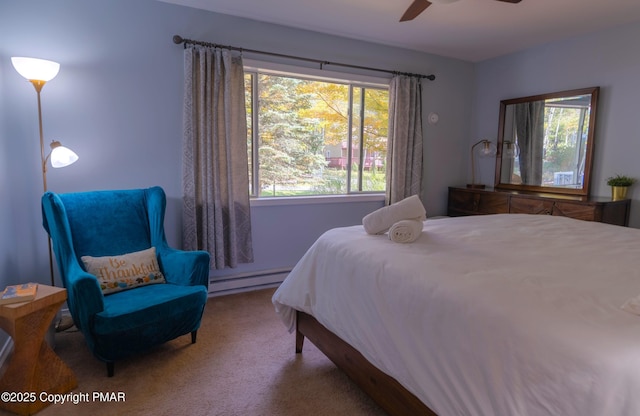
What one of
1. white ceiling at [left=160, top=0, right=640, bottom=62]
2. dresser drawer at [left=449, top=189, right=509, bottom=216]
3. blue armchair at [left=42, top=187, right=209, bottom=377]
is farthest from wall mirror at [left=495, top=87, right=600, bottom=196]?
blue armchair at [left=42, top=187, right=209, bottom=377]

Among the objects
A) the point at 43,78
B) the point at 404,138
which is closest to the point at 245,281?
the point at 43,78

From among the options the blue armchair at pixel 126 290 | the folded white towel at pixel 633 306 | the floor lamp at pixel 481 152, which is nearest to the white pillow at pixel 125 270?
the blue armchair at pixel 126 290

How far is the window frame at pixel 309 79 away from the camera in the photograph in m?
3.34

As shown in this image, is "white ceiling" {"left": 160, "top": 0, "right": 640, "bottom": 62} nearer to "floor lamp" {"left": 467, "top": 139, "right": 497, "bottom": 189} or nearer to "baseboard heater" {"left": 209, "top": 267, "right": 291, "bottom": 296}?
"floor lamp" {"left": 467, "top": 139, "right": 497, "bottom": 189}

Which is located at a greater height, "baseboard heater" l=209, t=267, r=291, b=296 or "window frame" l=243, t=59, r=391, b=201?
"window frame" l=243, t=59, r=391, b=201

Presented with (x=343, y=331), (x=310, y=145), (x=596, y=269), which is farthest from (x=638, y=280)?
(x=310, y=145)

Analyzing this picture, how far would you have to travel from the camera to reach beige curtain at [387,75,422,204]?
3914 mm

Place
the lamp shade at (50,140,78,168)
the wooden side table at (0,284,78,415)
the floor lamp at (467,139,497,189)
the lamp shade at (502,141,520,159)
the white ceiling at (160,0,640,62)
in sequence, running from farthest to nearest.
Answer: 1. the floor lamp at (467,139,497,189)
2. the lamp shade at (502,141,520,159)
3. the white ceiling at (160,0,640,62)
4. the lamp shade at (50,140,78,168)
5. the wooden side table at (0,284,78,415)

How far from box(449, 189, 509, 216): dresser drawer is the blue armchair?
9.84ft

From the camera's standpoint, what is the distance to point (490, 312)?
3.64 feet

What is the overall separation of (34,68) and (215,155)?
1.27 metres

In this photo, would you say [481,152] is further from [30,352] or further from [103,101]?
[30,352]

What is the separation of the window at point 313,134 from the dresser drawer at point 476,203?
936 millimetres

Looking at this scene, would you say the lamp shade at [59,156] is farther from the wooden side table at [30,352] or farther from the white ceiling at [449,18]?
the white ceiling at [449,18]
